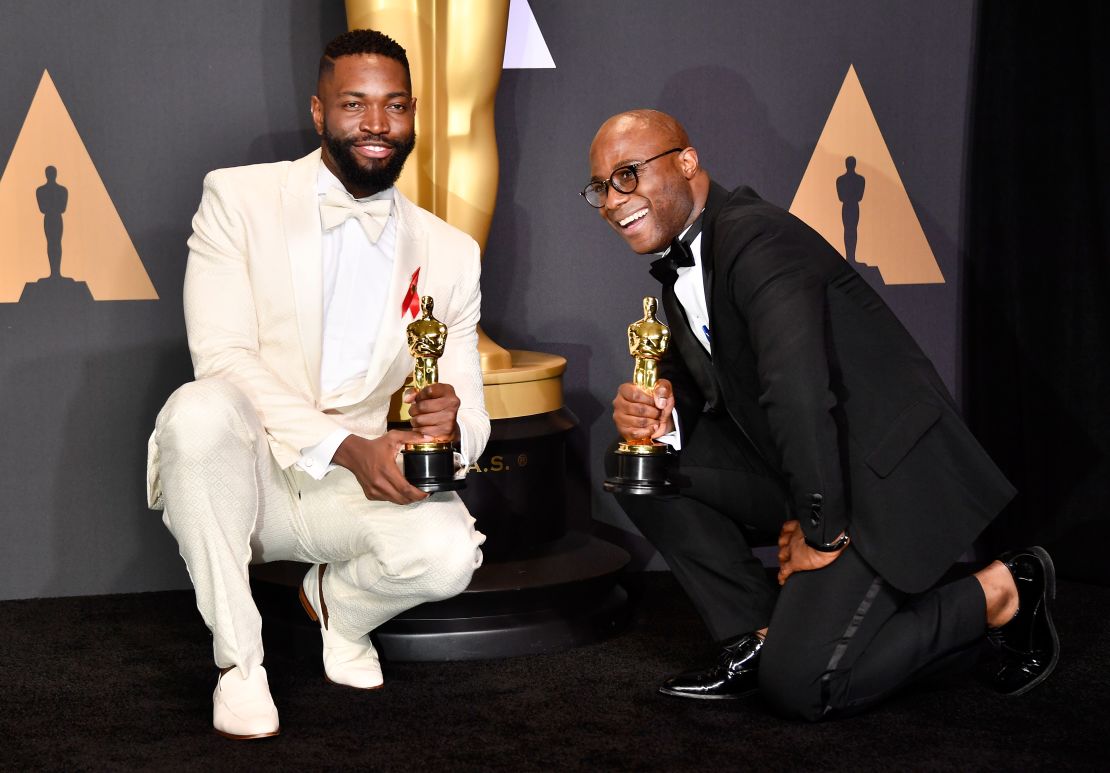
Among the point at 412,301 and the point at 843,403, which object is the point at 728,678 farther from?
the point at 412,301

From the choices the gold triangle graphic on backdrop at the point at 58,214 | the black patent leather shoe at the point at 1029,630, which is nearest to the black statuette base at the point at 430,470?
the black patent leather shoe at the point at 1029,630

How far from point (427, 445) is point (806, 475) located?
2.38 feet

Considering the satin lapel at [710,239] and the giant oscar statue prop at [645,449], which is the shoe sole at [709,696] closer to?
the giant oscar statue prop at [645,449]

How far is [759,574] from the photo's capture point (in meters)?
2.64

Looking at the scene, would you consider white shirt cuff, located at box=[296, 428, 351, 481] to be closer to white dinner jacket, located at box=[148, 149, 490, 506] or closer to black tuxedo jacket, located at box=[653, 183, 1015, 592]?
white dinner jacket, located at box=[148, 149, 490, 506]

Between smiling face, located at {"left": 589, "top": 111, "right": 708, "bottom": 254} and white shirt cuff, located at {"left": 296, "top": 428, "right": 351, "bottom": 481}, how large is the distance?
72 cm

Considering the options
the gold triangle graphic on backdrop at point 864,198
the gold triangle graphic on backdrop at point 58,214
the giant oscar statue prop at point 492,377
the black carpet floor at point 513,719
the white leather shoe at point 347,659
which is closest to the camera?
the black carpet floor at point 513,719

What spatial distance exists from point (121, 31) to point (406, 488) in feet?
5.87

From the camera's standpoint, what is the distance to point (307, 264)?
8.87ft

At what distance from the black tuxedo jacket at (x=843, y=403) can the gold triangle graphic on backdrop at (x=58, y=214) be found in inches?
71.5

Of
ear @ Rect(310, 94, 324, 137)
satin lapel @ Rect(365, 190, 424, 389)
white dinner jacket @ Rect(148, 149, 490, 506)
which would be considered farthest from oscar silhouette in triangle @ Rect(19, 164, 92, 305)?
satin lapel @ Rect(365, 190, 424, 389)

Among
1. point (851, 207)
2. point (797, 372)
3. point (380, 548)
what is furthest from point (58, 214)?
point (851, 207)

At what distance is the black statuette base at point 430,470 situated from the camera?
243 cm

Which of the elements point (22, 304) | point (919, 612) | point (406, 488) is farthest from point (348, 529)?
point (22, 304)
